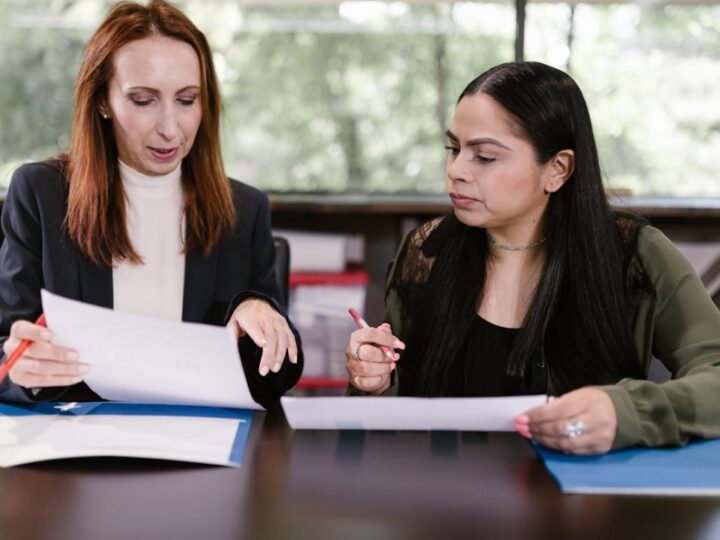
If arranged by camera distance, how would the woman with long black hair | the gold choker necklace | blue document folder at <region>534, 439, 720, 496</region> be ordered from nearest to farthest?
blue document folder at <region>534, 439, 720, 496</region> < the woman with long black hair < the gold choker necklace

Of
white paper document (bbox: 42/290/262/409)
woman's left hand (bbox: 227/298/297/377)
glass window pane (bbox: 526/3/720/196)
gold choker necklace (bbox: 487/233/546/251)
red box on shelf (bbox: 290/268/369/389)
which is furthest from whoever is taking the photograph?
glass window pane (bbox: 526/3/720/196)

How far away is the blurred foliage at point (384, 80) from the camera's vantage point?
3.49 m

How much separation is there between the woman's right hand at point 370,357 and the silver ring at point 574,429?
33 centimetres

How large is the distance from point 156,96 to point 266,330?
0.54 meters

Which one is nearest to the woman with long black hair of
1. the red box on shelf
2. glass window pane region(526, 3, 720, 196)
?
the red box on shelf

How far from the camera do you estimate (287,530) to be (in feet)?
3.44

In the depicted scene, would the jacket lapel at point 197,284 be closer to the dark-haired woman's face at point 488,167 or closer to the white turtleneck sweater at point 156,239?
the white turtleneck sweater at point 156,239

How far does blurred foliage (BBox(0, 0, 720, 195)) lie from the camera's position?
11.4 feet

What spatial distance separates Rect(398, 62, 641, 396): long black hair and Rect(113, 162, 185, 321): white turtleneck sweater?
49 centimetres

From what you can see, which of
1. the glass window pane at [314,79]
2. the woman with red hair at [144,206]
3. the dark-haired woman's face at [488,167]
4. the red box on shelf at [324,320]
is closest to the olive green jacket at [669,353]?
the dark-haired woman's face at [488,167]

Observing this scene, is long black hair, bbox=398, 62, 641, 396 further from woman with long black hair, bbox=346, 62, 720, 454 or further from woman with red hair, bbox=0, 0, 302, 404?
woman with red hair, bbox=0, 0, 302, 404

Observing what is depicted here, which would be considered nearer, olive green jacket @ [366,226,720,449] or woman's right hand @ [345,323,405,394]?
olive green jacket @ [366,226,720,449]

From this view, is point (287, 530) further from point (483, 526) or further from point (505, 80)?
point (505, 80)

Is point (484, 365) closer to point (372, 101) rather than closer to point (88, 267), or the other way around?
point (88, 267)
